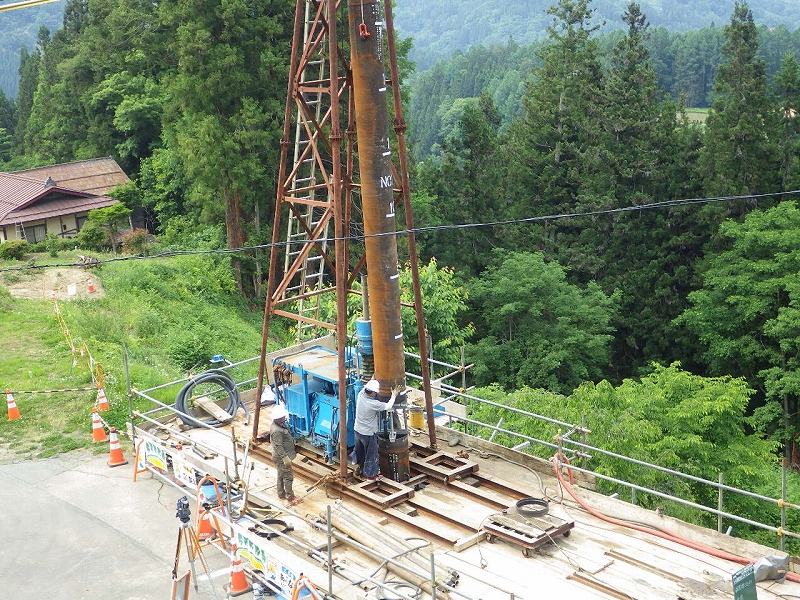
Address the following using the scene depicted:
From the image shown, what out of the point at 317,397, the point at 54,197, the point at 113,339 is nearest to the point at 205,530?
the point at 317,397

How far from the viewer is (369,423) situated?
14625mm

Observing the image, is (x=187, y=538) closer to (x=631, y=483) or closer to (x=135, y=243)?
(x=631, y=483)

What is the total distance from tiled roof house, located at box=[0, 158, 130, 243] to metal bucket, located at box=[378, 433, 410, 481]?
36.2 m

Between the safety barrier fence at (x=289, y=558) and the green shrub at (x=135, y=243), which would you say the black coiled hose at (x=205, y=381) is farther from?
the green shrub at (x=135, y=243)

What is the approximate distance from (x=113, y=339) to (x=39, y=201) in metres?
23.8

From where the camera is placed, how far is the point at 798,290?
36656 mm

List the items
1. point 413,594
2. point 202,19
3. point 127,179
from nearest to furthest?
point 413,594 → point 202,19 → point 127,179

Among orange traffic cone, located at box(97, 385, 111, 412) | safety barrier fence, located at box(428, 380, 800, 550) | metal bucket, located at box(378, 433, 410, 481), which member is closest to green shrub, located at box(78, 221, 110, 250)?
orange traffic cone, located at box(97, 385, 111, 412)

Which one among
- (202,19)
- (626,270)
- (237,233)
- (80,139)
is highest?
(202,19)

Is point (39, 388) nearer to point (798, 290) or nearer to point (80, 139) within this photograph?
point (798, 290)

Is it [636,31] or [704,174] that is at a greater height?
[636,31]

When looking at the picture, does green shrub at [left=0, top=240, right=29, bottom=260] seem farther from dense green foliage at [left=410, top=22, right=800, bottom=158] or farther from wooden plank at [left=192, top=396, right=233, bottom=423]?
dense green foliage at [left=410, top=22, right=800, bottom=158]

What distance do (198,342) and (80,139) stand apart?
1371 inches

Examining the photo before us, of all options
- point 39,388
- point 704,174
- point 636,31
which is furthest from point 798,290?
point 39,388
